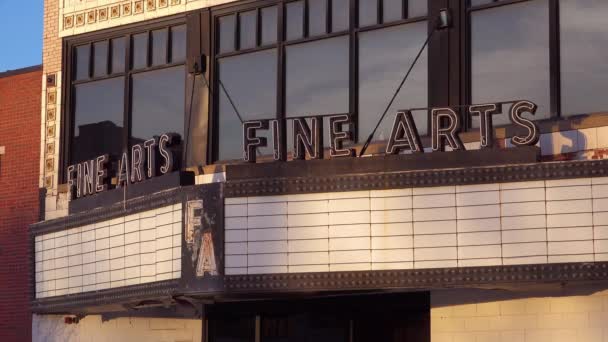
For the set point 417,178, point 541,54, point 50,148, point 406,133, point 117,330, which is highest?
point 541,54

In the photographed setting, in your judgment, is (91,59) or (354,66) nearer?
(354,66)

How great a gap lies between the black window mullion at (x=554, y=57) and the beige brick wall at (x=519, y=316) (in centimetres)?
259

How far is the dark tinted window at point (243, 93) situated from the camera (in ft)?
70.8

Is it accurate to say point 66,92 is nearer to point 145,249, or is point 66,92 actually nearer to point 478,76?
point 145,249

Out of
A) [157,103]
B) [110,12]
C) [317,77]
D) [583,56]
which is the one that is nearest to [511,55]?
[583,56]

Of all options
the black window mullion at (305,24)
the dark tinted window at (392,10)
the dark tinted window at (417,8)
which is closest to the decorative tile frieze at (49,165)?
the black window mullion at (305,24)

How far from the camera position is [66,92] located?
2456 cm

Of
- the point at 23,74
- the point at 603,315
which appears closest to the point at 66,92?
the point at 23,74

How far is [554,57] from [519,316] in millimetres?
3643

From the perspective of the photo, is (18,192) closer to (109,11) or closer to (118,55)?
(118,55)

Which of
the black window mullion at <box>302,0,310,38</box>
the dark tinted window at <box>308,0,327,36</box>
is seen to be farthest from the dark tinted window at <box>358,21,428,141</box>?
the black window mullion at <box>302,0,310,38</box>

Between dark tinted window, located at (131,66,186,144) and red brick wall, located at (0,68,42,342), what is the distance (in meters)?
2.73

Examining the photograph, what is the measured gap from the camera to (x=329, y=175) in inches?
704

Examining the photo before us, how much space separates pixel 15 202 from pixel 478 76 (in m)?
10.4
